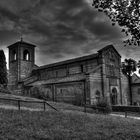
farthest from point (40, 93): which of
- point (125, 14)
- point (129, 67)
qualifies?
point (125, 14)

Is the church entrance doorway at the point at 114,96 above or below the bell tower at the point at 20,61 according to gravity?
below

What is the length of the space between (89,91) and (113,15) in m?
23.4

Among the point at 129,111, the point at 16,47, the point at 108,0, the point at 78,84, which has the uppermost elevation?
the point at 16,47

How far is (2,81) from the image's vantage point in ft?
109

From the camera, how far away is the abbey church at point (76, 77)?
3328 centimetres

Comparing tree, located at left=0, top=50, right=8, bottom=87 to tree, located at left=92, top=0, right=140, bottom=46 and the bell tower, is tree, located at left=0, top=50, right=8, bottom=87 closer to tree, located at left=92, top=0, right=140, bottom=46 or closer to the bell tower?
the bell tower

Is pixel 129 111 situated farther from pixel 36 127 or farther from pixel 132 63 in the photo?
pixel 36 127

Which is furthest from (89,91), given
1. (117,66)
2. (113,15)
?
(113,15)

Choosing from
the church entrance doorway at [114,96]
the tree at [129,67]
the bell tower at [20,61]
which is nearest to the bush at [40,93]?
the bell tower at [20,61]

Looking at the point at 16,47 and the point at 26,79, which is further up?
the point at 16,47

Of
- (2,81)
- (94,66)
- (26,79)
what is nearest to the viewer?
(2,81)

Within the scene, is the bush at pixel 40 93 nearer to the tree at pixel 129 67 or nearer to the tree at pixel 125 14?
the tree at pixel 129 67

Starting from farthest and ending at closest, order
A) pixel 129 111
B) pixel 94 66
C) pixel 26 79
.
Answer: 1. pixel 26 79
2. pixel 94 66
3. pixel 129 111

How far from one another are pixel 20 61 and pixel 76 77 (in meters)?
19.2
